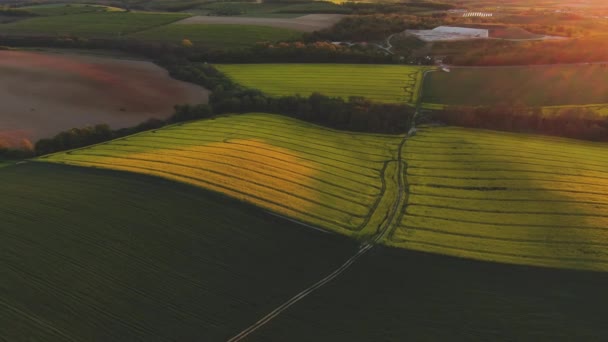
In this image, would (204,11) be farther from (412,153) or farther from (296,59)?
(412,153)

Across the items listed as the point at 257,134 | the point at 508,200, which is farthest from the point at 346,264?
the point at 257,134

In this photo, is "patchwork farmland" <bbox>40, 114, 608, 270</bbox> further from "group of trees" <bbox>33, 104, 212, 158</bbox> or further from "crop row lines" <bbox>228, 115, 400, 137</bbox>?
"group of trees" <bbox>33, 104, 212, 158</bbox>

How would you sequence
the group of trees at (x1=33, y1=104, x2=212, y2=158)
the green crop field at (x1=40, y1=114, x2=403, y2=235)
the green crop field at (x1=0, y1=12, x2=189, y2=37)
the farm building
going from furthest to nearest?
the green crop field at (x1=0, y1=12, x2=189, y2=37) < the farm building < the group of trees at (x1=33, y1=104, x2=212, y2=158) < the green crop field at (x1=40, y1=114, x2=403, y2=235)

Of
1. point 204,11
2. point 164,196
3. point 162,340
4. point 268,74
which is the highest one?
point 204,11

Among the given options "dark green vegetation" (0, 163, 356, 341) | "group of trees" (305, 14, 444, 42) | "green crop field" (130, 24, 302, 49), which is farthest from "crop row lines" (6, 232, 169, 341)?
"group of trees" (305, 14, 444, 42)

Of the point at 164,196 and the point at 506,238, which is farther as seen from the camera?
the point at 164,196

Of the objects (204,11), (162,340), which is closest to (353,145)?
(162,340)
